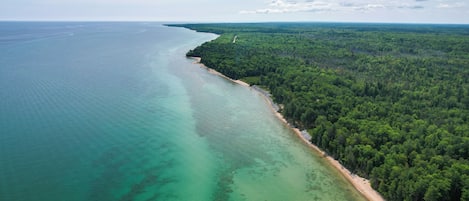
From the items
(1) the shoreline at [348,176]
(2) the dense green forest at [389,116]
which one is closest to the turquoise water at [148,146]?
(1) the shoreline at [348,176]

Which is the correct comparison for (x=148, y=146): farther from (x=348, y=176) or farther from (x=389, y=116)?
(x=389, y=116)

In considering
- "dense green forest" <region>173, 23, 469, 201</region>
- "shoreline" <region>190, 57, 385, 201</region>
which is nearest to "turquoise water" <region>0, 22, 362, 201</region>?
"shoreline" <region>190, 57, 385, 201</region>

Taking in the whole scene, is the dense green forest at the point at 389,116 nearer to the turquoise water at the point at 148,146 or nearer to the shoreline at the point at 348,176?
the shoreline at the point at 348,176

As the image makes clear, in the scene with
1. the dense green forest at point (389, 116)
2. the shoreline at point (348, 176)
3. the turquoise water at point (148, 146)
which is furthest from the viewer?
the turquoise water at point (148, 146)

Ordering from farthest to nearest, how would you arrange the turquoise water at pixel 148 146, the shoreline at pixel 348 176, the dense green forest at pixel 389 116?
the turquoise water at pixel 148 146
the shoreline at pixel 348 176
the dense green forest at pixel 389 116

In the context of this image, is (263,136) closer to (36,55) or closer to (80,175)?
(80,175)

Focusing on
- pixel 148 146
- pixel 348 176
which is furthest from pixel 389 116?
pixel 148 146

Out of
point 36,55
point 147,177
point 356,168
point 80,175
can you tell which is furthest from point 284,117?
point 36,55

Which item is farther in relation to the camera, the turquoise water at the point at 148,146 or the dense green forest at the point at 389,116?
the turquoise water at the point at 148,146

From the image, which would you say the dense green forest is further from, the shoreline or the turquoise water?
the turquoise water
